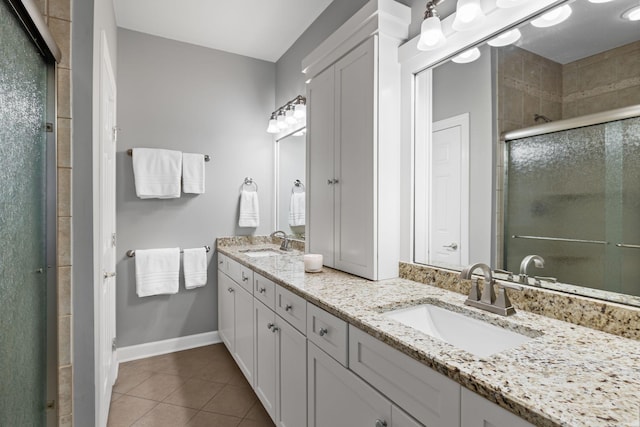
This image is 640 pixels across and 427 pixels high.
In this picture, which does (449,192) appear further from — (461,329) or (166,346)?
(166,346)

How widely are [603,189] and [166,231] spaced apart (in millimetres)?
2865

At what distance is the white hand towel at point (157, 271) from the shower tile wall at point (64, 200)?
139 cm

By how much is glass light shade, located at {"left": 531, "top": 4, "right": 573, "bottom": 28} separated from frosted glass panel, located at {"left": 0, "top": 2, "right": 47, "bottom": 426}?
1662 mm

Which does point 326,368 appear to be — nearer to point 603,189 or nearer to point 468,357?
point 468,357

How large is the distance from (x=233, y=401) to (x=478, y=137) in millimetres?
2087

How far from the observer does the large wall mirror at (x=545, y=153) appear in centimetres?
100

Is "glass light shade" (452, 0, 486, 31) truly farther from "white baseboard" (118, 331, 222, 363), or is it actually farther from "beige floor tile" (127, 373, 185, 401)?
"white baseboard" (118, 331, 222, 363)

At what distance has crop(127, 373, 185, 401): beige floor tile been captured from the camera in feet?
7.11

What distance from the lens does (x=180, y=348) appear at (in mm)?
2865

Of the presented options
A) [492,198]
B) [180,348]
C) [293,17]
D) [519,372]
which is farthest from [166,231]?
[519,372]

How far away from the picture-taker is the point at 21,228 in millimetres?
1029

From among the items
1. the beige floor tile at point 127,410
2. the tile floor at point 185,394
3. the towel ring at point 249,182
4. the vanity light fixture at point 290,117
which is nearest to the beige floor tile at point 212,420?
the tile floor at point 185,394

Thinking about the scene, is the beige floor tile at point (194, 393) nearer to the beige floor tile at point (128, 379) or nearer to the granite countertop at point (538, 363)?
the beige floor tile at point (128, 379)

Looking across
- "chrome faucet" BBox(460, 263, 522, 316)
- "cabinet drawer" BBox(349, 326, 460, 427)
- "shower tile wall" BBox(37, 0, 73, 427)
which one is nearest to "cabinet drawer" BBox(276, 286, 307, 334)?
"cabinet drawer" BBox(349, 326, 460, 427)
